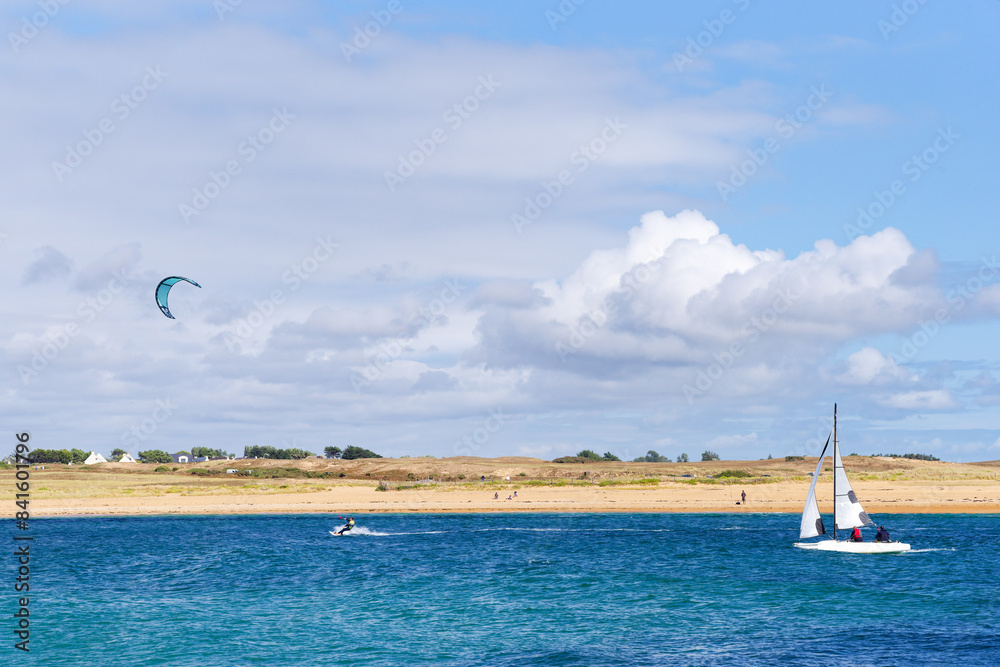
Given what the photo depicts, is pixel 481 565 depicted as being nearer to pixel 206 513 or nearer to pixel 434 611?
pixel 434 611

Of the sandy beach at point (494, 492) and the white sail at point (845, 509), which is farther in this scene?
the sandy beach at point (494, 492)

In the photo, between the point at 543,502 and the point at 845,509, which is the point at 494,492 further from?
the point at 845,509

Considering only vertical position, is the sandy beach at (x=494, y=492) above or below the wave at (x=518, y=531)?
above

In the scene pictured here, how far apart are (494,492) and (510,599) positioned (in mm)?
69255

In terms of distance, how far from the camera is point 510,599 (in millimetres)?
46375

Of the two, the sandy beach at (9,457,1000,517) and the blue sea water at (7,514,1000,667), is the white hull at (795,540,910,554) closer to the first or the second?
the blue sea water at (7,514,1000,667)

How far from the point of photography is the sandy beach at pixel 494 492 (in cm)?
9756

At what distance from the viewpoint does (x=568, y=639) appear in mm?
36344

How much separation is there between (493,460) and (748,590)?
6010 inches

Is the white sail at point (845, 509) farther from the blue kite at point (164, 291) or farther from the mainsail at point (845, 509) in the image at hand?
the blue kite at point (164, 291)

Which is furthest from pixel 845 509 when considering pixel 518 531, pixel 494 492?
→ pixel 494 492

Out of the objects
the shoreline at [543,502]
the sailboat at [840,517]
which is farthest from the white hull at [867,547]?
the shoreline at [543,502]

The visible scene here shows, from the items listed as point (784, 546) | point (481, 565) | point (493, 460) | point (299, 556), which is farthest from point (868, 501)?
point (493, 460)

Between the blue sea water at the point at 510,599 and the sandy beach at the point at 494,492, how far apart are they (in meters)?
16.6
